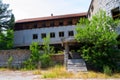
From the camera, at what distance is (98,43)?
22.0 metres

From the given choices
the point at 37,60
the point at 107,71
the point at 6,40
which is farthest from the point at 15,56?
the point at 107,71

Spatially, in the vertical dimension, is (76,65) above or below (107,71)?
above

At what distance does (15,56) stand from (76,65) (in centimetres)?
987

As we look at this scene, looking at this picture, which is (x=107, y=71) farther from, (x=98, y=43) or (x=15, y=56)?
(x=15, y=56)

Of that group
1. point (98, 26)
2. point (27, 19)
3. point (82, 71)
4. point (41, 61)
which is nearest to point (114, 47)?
point (98, 26)

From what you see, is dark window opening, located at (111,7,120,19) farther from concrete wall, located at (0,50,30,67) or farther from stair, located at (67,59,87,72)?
concrete wall, located at (0,50,30,67)

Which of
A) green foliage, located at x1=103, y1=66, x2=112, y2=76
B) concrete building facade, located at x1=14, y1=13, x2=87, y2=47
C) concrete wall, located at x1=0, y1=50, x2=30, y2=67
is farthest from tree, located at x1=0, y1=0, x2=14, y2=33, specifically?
green foliage, located at x1=103, y1=66, x2=112, y2=76

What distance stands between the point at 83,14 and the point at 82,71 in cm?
2331

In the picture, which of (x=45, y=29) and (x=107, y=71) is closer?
(x=107, y=71)

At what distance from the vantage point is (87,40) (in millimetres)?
22812

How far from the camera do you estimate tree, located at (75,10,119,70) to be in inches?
861

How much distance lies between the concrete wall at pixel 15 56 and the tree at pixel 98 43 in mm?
9278

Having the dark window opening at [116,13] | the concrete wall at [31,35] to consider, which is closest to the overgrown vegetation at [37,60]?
the dark window opening at [116,13]

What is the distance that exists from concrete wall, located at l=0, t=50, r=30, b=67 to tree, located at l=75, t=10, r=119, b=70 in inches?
365
